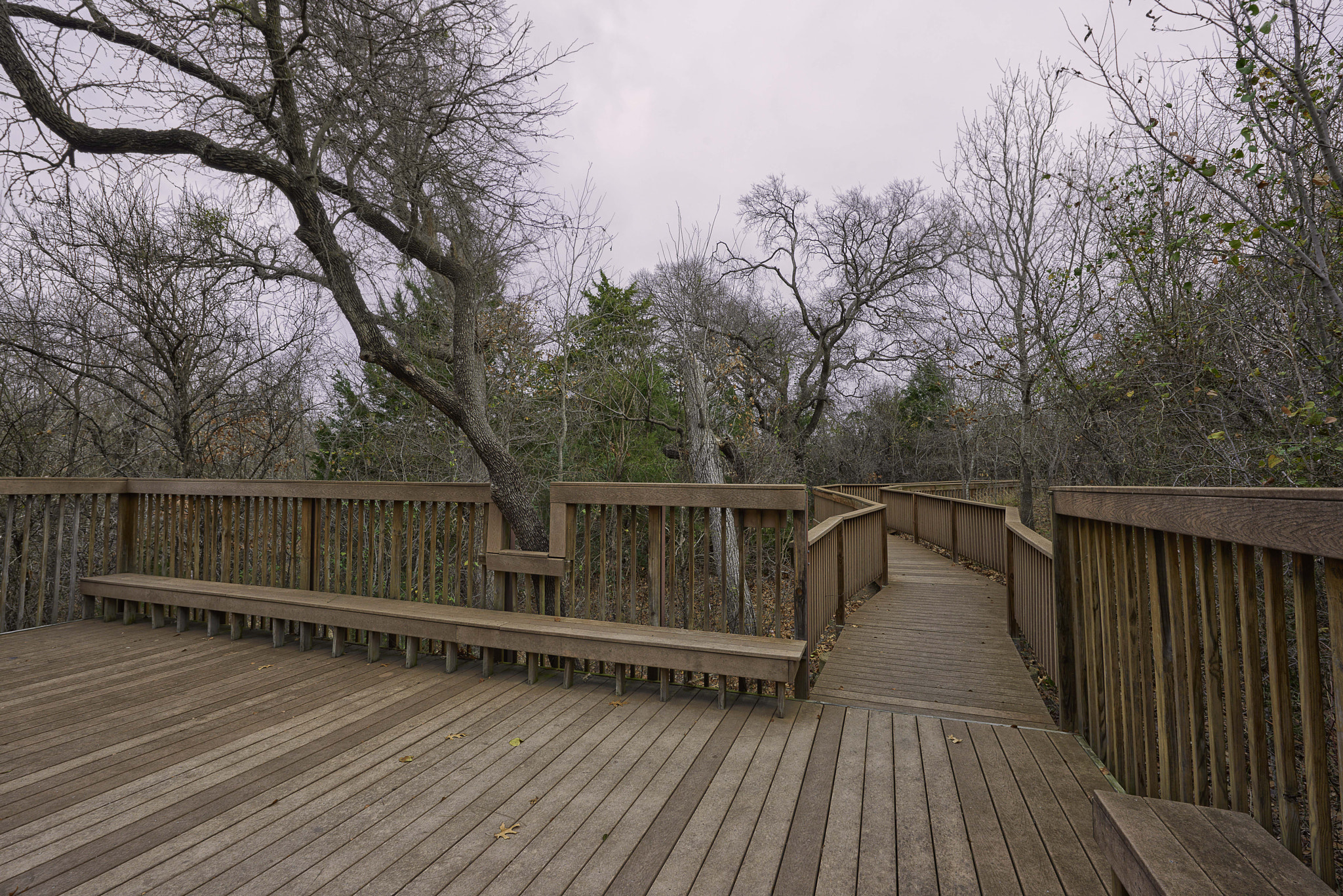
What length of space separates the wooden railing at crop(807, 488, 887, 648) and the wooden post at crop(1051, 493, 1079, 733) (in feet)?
4.22

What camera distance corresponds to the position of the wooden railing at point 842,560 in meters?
4.46

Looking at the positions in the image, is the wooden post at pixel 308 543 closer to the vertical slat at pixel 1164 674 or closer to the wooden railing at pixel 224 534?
the wooden railing at pixel 224 534

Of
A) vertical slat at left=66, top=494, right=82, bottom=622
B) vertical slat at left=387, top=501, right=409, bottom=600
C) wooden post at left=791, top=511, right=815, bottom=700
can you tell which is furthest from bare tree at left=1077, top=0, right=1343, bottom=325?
vertical slat at left=66, top=494, right=82, bottom=622

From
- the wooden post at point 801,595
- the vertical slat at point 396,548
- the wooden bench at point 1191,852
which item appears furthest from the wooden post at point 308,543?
the wooden bench at point 1191,852

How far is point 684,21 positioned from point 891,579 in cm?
838

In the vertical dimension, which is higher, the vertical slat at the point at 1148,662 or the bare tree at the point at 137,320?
the bare tree at the point at 137,320

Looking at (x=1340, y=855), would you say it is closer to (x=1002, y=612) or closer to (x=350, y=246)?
(x=1002, y=612)

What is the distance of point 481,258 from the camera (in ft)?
20.6

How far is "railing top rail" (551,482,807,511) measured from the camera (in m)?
3.33

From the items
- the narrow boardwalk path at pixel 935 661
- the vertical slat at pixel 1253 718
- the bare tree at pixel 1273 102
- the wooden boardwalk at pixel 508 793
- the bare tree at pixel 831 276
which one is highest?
the bare tree at pixel 831 276

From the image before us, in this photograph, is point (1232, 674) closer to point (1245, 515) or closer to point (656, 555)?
point (1245, 515)

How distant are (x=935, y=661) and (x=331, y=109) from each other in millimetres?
6070

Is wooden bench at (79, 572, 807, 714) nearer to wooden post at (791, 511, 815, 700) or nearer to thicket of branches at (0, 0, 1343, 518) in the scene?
wooden post at (791, 511, 815, 700)

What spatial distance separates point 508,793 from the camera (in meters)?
2.34
